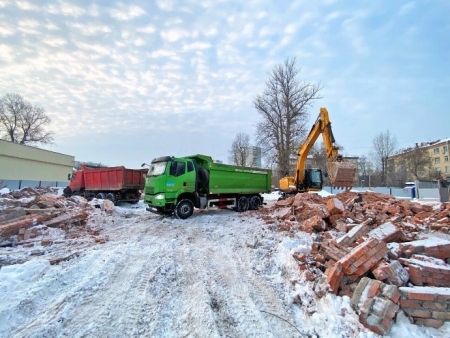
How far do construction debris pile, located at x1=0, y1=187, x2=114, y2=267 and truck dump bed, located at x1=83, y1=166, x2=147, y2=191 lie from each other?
16.3 feet

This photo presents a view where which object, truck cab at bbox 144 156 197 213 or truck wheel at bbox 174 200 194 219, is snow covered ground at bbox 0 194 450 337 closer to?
truck cab at bbox 144 156 197 213

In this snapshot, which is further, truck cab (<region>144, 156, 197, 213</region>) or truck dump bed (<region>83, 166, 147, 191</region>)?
truck dump bed (<region>83, 166, 147, 191</region>)

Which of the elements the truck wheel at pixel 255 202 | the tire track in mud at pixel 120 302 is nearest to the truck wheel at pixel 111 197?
the truck wheel at pixel 255 202

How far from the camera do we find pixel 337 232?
657 cm

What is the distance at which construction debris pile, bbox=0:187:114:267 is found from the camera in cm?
613

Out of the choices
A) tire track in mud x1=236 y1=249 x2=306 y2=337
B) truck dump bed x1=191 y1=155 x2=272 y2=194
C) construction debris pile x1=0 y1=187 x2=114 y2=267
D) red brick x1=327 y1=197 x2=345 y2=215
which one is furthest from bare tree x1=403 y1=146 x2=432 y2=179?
construction debris pile x1=0 y1=187 x2=114 y2=267

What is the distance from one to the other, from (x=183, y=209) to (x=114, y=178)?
7244 mm

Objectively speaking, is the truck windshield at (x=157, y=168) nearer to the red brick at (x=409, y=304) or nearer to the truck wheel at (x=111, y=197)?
the truck wheel at (x=111, y=197)

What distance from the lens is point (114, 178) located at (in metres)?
15.5

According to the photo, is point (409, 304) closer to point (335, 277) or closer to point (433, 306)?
point (433, 306)

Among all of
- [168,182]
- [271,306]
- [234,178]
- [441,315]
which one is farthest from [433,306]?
[234,178]

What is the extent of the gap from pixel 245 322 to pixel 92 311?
208 cm

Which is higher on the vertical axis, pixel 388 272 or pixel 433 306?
pixel 388 272

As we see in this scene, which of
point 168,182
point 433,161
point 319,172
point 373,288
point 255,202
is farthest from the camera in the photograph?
point 433,161
